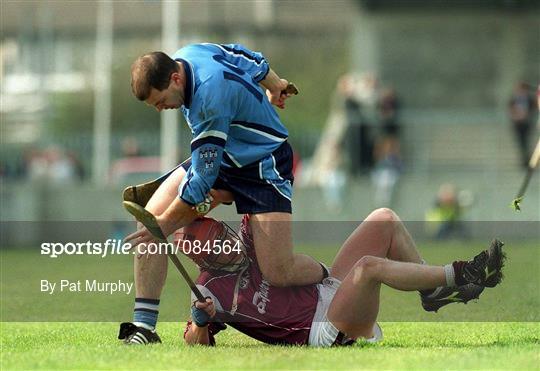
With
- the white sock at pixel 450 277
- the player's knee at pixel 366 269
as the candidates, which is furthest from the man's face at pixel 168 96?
the white sock at pixel 450 277

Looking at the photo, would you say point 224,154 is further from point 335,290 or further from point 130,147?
point 130,147

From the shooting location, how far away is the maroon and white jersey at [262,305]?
29.9 feet

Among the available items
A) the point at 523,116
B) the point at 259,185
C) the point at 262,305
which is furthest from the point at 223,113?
the point at 523,116

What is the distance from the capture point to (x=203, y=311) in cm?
900

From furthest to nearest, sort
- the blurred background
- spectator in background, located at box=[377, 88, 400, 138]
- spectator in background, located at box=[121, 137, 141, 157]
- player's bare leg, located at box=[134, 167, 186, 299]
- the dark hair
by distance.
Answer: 1. spectator in background, located at box=[121, 137, 141, 157]
2. spectator in background, located at box=[377, 88, 400, 138]
3. the blurred background
4. player's bare leg, located at box=[134, 167, 186, 299]
5. the dark hair

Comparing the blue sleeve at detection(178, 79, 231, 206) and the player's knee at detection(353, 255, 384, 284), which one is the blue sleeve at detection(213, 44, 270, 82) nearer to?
the blue sleeve at detection(178, 79, 231, 206)

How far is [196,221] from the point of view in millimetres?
9164

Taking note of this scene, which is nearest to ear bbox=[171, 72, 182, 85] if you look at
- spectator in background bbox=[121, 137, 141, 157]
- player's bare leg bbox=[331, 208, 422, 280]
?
player's bare leg bbox=[331, 208, 422, 280]

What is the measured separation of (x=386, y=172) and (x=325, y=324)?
20.5m

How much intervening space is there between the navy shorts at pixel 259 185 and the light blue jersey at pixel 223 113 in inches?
2.2

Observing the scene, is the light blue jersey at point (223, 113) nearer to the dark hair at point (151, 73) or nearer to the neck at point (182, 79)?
the neck at point (182, 79)

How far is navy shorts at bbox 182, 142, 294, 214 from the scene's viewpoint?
9.36 metres

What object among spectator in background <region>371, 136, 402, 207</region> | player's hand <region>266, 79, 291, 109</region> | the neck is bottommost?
spectator in background <region>371, 136, 402, 207</region>

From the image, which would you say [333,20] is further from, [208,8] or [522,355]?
[522,355]
